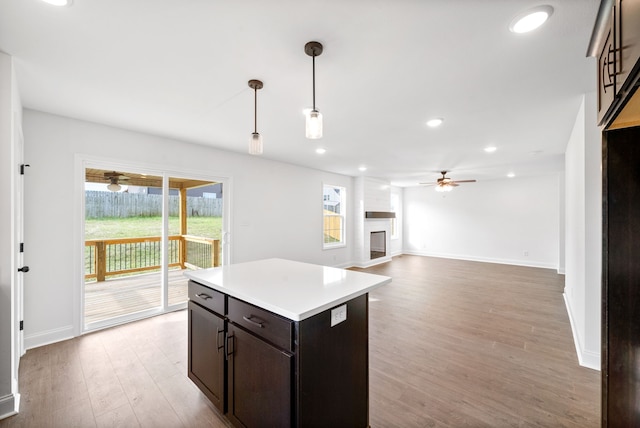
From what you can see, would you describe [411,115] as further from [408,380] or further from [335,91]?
[408,380]

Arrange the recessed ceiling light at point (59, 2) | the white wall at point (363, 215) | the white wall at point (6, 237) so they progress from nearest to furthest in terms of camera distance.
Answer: the recessed ceiling light at point (59, 2) → the white wall at point (6, 237) → the white wall at point (363, 215)

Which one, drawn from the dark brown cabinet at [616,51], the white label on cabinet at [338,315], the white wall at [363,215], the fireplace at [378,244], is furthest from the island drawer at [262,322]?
the fireplace at [378,244]

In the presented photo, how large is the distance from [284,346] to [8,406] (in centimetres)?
214

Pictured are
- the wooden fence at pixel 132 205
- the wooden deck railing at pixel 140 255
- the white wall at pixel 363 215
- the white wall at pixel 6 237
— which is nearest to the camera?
the white wall at pixel 6 237

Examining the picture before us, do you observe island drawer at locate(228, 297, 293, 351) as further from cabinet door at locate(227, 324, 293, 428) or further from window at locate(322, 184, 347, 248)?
window at locate(322, 184, 347, 248)

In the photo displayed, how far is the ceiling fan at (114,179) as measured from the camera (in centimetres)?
332

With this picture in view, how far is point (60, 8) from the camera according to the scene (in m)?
1.40

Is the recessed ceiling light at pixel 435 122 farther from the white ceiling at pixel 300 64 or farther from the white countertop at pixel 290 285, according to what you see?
the white countertop at pixel 290 285

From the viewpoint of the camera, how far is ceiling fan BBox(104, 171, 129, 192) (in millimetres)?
3324

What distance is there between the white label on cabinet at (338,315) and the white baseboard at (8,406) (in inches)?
92.3

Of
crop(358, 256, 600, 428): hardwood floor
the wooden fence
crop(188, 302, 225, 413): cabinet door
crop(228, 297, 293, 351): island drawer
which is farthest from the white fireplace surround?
crop(228, 297, 293, 351): island drawer

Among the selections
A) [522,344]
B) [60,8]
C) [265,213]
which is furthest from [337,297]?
[265,213]

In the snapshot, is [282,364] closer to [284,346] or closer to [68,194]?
[284,346]

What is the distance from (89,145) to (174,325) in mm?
2377
